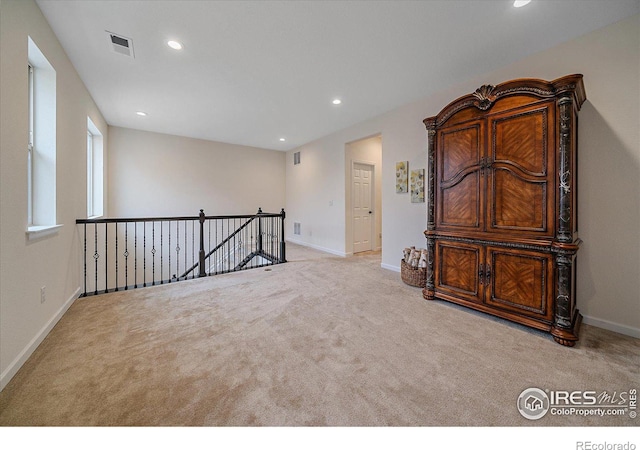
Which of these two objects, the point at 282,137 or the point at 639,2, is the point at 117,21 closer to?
the point at 282,137

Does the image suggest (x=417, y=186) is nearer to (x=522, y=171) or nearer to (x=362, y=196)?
(x=522, y=171)

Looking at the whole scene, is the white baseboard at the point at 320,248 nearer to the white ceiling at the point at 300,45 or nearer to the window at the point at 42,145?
the white ceiling at the point at 300,45

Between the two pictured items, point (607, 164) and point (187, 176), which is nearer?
point (607, 164)

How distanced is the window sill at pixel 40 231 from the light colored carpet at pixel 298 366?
880mm

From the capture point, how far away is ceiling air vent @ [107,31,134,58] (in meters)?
2.61

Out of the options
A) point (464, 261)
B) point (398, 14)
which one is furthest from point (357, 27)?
point (464, 261)

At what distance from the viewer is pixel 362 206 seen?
6.12m

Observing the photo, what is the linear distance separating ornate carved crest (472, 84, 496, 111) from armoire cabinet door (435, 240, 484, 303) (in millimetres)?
1419

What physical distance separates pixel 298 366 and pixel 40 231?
2363mm

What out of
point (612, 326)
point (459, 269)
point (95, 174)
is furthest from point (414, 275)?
point (95, 174)

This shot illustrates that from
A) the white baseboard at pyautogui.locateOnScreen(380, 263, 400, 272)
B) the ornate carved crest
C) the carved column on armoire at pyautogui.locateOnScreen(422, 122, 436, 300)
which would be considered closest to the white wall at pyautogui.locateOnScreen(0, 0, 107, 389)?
the carved column on armoire at pyautogui.locateOnScreen(422, 122, 436, 300)

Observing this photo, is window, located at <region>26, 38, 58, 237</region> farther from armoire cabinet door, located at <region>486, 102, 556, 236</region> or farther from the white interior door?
the white interior door

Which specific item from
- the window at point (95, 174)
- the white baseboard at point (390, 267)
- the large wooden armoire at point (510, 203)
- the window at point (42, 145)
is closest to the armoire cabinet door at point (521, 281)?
the large wooden armoire at point (510, 203)
